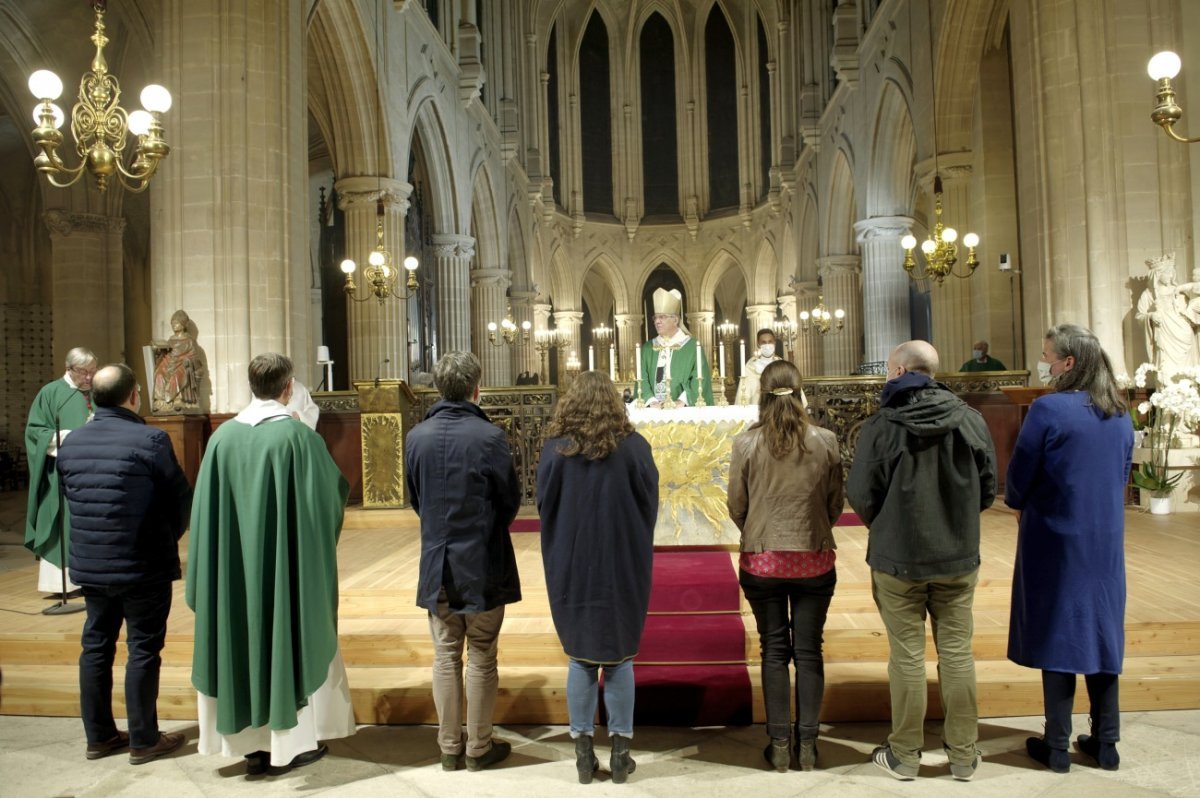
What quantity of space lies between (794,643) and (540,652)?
1431mm

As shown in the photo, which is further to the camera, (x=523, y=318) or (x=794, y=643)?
(x=523, y=318)

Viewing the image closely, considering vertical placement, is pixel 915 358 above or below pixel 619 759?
above

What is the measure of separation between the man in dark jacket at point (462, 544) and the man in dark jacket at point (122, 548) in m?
1.03

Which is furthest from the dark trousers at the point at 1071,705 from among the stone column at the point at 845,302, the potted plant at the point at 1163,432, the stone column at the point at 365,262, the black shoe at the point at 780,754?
the stone column at the point at 845,302

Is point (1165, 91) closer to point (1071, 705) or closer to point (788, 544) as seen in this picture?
point (1071, 705)

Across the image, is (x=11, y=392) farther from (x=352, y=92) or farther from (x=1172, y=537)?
(x=1172, y=537)

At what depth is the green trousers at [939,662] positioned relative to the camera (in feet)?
10.2

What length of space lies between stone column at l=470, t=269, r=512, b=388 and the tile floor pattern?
17601mm

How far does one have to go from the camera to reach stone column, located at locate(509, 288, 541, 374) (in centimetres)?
2542

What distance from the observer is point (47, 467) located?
5.20 meters

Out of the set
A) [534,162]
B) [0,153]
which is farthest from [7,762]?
[534,162]

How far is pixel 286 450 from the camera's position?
3.29 m

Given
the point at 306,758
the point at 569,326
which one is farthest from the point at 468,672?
the point at 569,326

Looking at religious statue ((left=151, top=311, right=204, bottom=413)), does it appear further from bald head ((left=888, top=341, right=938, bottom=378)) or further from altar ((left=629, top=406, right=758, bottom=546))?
bald head ((left=888, top=341, right=938, bottom=378))
